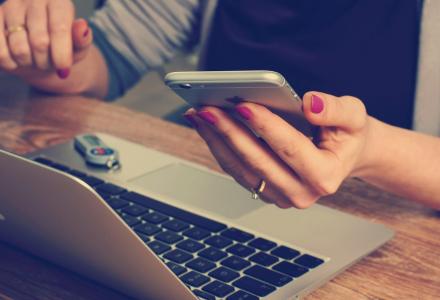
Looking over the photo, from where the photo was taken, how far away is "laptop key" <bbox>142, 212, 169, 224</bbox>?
0.73 m

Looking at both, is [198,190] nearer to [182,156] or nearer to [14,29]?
[182,156]

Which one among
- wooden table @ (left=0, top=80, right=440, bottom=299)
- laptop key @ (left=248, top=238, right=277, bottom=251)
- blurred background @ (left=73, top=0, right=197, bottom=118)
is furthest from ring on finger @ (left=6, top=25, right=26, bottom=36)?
blurred background @ (left=73, top=0, right=197, bottom=118)

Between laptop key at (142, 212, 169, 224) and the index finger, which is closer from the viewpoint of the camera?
laptop key at (142, 212, 169, 224)

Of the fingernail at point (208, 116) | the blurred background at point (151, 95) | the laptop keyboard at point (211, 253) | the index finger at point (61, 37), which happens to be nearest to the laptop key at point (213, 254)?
the laptop keyboard at point (211, 253)

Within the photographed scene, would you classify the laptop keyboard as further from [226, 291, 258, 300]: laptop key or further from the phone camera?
the phone camera

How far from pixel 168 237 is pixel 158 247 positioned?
2 cm

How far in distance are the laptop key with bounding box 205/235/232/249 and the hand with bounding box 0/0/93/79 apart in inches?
15.9

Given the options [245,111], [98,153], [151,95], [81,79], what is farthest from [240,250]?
[151,95]

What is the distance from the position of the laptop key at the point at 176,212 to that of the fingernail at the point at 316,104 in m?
0.16

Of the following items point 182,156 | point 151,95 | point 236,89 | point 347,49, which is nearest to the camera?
point 236,89

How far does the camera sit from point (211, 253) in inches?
26.5

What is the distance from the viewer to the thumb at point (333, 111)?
0.63 metres

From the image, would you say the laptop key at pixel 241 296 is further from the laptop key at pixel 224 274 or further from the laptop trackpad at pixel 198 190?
the laptop trackpad at pixel 198 190

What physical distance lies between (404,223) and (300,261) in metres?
0.17
